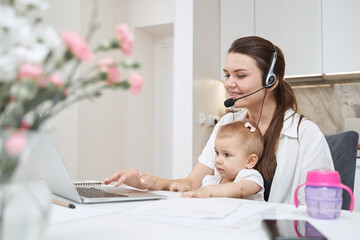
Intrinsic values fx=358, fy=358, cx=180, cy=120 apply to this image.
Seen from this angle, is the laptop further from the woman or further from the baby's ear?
the baby's ear

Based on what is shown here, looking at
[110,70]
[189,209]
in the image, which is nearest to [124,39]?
[110,70]

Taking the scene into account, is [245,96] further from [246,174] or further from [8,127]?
[8,127]

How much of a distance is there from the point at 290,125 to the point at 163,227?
3.38 feet

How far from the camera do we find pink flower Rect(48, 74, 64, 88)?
14.8 inches

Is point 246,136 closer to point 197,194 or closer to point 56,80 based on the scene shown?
point 197,194

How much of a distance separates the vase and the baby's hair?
3.42 feet

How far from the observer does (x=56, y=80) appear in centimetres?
38

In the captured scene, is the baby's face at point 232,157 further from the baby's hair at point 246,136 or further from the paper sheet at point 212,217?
the paper sheet at point 212,217

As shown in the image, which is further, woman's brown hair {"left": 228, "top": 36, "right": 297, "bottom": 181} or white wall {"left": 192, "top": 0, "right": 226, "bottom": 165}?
white wall {"left": 192, "top": 0, "right": 226, "bottom": 165}

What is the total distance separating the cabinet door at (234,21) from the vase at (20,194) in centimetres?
302

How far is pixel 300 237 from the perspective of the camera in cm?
53

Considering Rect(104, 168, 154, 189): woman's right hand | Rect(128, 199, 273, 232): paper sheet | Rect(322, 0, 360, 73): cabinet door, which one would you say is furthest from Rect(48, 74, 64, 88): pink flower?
Rect(322, 0, 360, 73): cabinet door

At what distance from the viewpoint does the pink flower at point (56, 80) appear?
38 centimetres

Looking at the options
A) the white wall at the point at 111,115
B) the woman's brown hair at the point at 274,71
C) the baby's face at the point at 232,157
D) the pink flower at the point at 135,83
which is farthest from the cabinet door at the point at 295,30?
the pink flower at the point at 135,83
